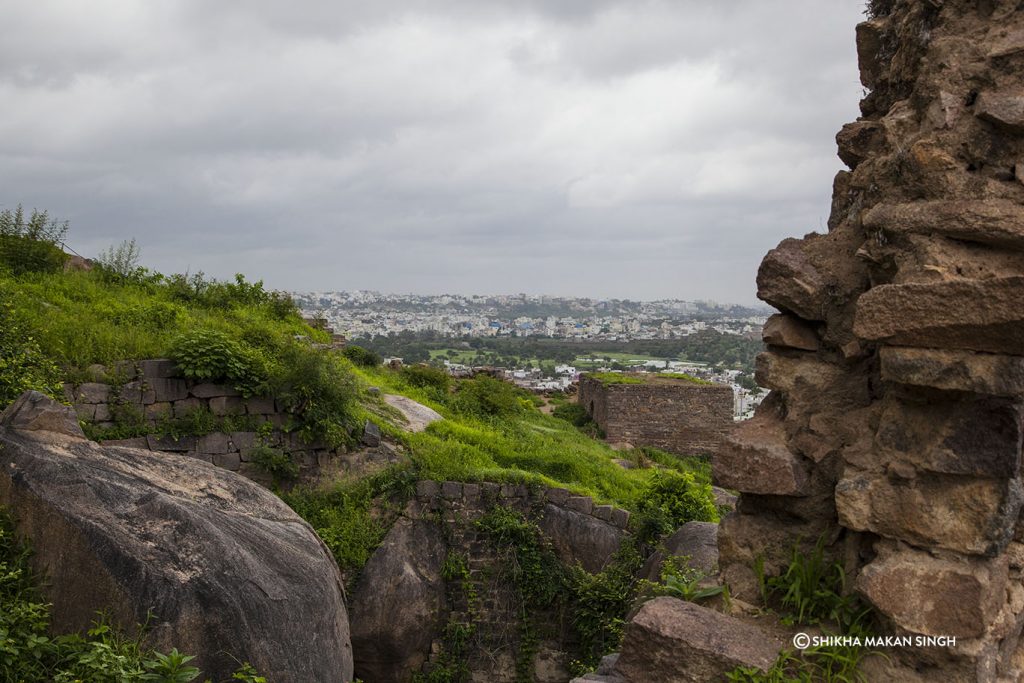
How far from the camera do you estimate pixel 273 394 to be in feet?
34.4

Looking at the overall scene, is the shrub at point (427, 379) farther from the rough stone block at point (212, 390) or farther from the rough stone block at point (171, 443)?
the rough stone block at point (171, 443)

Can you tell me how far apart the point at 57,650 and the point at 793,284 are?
5.35 m

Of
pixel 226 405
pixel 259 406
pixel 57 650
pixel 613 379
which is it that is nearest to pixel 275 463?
Result: pixel 259 406

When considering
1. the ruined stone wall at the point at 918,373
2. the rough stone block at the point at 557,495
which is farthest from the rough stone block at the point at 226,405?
the ruined stone wall at the point at 918,373

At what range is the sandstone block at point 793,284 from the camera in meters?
4.17

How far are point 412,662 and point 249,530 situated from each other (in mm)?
4035

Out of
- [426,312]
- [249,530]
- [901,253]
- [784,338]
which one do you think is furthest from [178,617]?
[426,312]

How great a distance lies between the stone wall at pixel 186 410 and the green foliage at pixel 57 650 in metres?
3.72

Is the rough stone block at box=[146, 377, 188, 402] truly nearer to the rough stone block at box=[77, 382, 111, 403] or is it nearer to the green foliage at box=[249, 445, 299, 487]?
the rough stone block at box=[77, 382, 111, 403]

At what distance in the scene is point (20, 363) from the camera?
333 inches

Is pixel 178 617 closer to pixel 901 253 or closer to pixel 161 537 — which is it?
pixel 161 537

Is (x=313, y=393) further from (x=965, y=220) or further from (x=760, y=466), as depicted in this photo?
(x=965, y=220)

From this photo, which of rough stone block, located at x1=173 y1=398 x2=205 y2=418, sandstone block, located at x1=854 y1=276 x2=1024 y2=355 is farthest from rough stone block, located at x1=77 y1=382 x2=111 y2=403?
sandstone block, located at x1=854 y1=276 x2=1024 y2=355

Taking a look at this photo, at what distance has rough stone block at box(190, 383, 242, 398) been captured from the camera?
10125 millimetres
